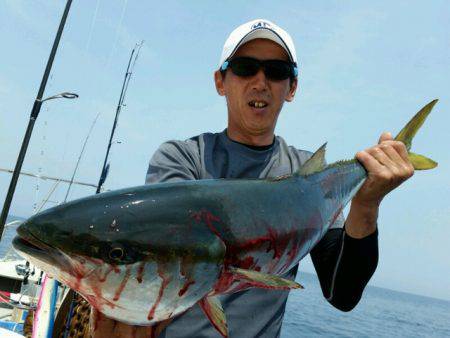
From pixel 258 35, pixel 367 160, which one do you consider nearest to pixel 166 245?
pixel 367 160

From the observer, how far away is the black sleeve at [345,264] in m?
2.73

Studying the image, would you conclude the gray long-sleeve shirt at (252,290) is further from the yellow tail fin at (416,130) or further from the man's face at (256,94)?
the yellow tail fin at (416,130)

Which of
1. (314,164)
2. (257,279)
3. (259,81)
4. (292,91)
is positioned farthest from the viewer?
(292,91)

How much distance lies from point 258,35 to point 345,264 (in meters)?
1.89

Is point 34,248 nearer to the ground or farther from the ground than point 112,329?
farther from the ground

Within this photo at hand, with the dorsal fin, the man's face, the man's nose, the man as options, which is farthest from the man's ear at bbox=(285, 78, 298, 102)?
the dorsal fin

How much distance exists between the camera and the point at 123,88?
12250mm

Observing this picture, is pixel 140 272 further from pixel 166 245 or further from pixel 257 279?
pixel 257 279

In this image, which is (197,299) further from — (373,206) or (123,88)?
(123,88)

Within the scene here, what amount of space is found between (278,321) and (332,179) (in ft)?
3.49

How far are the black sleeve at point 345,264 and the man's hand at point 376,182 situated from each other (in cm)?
8

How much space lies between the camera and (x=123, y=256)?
5.12 ft

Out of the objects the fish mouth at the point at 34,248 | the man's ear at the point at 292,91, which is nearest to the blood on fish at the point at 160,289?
the fish mouth at the point at 34,248

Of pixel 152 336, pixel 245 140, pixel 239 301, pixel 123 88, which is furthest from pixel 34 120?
pixel 152 336
